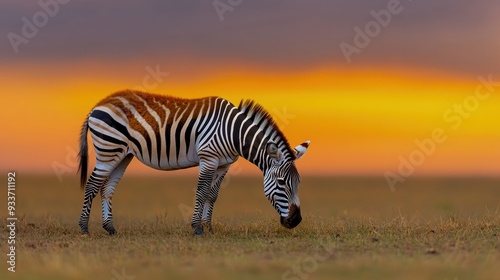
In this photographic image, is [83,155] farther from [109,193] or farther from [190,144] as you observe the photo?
[190,144]

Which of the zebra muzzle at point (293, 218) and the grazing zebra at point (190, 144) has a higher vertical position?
the grazing zebra at point (190, 144)

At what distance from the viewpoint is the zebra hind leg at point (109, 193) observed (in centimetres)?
1540

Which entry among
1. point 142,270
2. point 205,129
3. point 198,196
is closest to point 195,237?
point 198,196

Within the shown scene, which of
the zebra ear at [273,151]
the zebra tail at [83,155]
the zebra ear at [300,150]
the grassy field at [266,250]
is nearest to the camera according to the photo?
the grassy field at [266,250]

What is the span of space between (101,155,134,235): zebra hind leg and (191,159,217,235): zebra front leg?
1.56 metres

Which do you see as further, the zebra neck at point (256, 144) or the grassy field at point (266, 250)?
the zebra neck at point (256, 144)

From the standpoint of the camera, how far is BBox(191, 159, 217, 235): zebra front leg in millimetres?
14875

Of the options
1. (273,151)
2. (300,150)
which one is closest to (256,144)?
(273,151)

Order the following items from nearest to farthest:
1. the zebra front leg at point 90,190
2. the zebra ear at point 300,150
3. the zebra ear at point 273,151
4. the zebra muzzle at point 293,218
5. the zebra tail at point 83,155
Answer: the zebra muzzle at point 293,218, the zebra ear at point 273,151, the zebra ear at point 300,150, the zebra front leg at point 90,190, the zebra tail at point 83,155

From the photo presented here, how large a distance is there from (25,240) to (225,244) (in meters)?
3.49

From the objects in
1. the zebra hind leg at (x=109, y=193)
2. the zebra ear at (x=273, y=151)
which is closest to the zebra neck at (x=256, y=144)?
the zebra ear at (x=273, y=151)

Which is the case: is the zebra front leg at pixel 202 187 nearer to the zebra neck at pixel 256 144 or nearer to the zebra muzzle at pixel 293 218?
the zebra neck at pixel 256 144

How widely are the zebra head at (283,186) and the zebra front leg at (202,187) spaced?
1019mm

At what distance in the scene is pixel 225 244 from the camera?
42.9 feet
